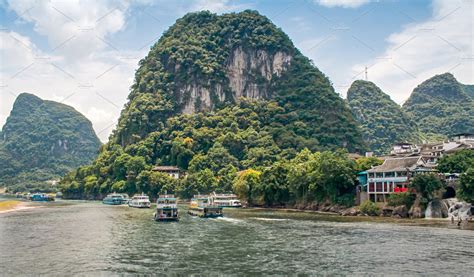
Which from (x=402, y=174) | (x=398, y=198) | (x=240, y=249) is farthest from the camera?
(x=402, y=174)

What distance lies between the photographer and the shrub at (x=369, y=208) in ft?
257

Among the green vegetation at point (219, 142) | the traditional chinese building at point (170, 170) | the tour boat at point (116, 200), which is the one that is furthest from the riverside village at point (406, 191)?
the traditional chinese building at point (170, 170)

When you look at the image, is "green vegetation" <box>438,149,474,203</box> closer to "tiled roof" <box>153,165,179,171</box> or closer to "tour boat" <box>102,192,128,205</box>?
"tour boat" <box>102,192,128,205</box>

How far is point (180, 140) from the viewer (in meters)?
168

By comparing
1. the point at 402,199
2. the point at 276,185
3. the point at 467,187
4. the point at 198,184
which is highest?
the point at 198,184

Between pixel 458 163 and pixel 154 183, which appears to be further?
pixel 154 183

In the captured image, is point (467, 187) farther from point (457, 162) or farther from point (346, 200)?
point (346, 200)

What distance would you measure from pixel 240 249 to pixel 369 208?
42.4 m

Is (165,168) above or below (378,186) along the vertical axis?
above

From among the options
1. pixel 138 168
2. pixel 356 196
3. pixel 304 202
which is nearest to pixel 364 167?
pixel 356 196

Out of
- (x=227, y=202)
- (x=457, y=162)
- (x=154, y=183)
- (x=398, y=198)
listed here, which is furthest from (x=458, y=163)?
(x=154, y=183)

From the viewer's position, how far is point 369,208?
261 ft

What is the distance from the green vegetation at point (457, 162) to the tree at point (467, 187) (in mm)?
10918

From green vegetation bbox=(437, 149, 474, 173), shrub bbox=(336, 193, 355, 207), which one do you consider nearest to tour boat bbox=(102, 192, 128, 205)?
shrub bbox=(336, 193, 355, 207)
